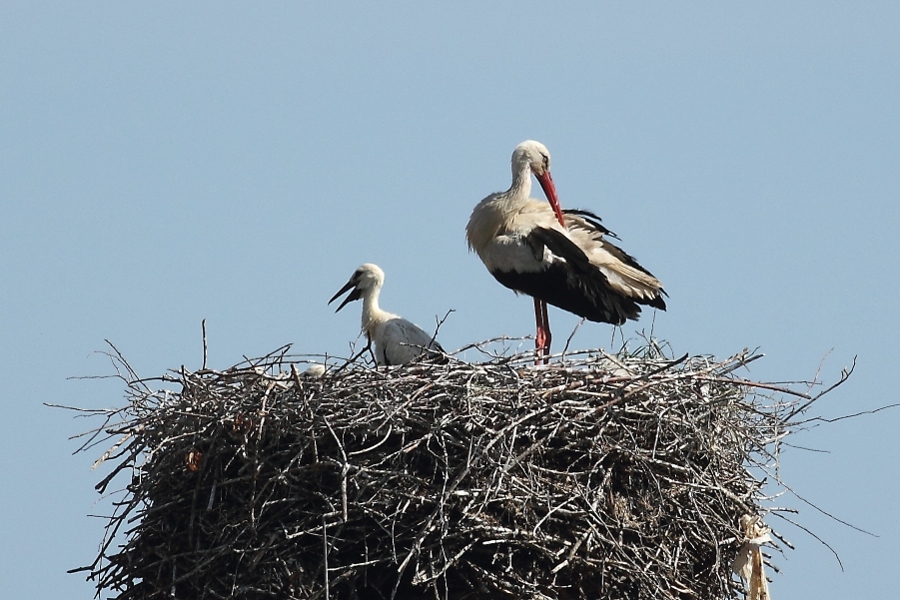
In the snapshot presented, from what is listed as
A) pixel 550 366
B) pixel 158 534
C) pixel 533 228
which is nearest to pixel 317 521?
pixel 158 534

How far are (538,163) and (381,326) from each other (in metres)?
1.53

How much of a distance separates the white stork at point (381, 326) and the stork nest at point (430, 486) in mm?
2054

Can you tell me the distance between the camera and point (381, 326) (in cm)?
1038

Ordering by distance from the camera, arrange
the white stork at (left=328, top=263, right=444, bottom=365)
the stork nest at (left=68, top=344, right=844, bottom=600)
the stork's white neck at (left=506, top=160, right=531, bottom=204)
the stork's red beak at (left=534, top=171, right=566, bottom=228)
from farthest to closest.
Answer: the stork's red beak at (left=534, top=171, right=566, bottom=228)
the stork's white neck at (left=506, top=160, right=531, bottom=204)
the white stork at (left=328, top=263, right=444, bottom=365)
the stork nest at (left=68, top=344, right=844, bottom=600)

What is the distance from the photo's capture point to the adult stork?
10.1 meters

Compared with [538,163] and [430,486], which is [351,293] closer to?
[538,163]

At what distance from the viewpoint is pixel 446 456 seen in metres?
7.17

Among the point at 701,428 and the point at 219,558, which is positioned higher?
the point at 701,428

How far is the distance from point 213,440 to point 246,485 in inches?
11.1

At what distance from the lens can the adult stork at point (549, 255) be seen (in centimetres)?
1008

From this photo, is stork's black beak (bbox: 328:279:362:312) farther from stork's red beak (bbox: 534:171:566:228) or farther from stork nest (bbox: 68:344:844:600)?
stork nest (bbox: 68:344:844:600)

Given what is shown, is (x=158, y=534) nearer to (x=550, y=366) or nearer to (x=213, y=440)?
(x=213, y=440)

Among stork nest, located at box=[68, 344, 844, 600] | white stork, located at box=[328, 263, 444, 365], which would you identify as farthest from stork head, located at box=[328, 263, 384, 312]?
stork nest, located at box=[68, 344, 844, 600]

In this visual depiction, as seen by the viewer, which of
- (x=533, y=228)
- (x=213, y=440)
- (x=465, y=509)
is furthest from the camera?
(x=533, y=228)
